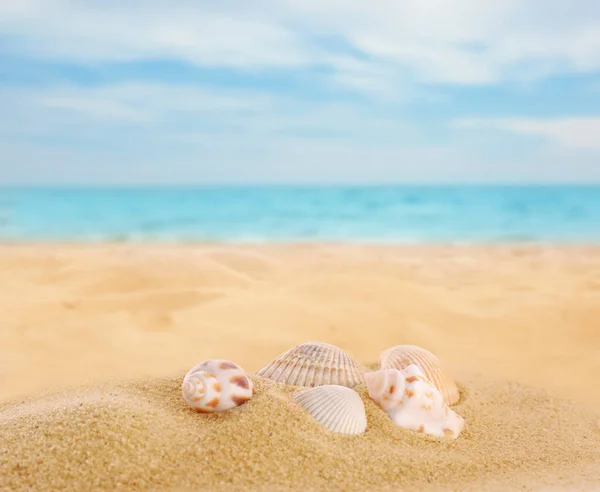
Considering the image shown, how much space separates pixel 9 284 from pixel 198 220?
12.8 meters

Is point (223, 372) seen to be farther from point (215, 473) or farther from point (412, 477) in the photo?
point (412, 477)

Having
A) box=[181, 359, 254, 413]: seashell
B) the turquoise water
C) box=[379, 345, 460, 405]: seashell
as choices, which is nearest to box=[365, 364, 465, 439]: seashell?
box=[379, 345, 460, 405]: seashell

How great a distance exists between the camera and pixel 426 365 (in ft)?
9.80

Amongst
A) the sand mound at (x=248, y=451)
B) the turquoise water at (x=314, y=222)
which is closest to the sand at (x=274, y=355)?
the sand mound at (x=248, y=451)

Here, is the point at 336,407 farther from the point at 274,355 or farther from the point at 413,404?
the point at 274,355

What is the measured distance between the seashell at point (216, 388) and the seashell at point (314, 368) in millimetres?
357

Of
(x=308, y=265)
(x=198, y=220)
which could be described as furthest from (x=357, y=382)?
(x=198, y=220)

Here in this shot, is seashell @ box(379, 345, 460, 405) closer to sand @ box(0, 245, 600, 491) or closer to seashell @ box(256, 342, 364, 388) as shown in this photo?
sand @ box(0, 245, 600, 491)

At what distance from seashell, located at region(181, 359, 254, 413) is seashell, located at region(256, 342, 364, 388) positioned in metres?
0.36

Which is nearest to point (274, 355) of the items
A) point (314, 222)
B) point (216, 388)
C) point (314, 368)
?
point (314, 368)

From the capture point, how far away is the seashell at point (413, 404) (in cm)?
252

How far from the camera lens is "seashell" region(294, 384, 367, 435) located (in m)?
2.37

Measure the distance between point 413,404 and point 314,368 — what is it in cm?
51

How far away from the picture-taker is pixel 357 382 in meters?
2.83
